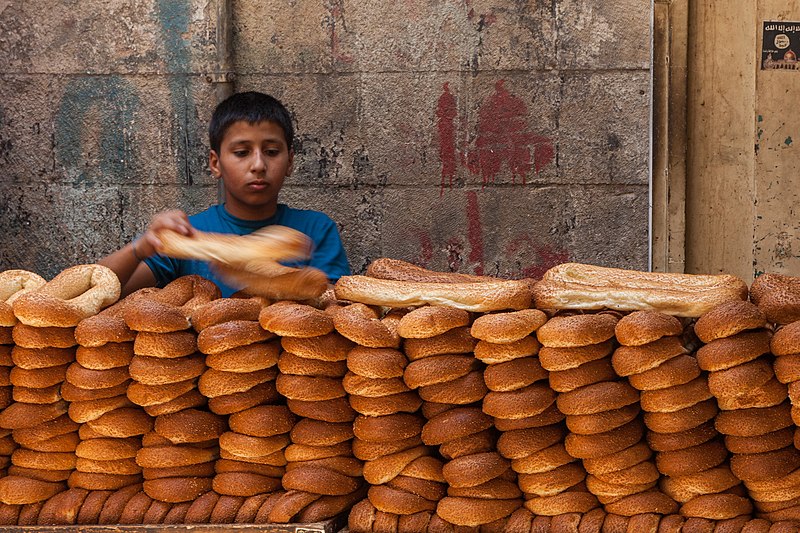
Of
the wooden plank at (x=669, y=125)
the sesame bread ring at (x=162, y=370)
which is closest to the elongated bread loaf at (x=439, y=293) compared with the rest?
the sesame bread ring at (x=162, y=370)

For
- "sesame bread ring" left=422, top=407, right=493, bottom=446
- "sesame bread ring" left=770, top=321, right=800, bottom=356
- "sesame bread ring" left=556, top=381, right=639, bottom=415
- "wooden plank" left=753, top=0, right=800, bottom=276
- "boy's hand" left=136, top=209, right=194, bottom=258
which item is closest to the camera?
"sesame bread ring" left=770, top=321, right=800, bottom=356

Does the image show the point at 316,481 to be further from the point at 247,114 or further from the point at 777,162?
the point at 777,162

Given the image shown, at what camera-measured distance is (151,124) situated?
4.45 meters

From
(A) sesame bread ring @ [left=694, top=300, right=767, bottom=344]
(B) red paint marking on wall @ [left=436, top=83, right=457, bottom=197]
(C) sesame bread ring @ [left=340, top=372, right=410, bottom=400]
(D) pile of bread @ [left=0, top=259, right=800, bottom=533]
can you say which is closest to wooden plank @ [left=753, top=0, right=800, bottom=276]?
(B) red paint marking on wall @ [left=436, top=83, right=457, bottom=197]

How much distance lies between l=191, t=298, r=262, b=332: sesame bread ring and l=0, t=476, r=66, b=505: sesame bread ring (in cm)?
59

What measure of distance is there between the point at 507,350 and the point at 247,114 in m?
1.48

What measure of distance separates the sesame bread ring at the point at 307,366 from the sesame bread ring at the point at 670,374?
724 millimetres

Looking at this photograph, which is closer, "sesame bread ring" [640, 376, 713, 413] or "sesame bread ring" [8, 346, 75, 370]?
"sesame bread ring" [640, 376, 713, 413]

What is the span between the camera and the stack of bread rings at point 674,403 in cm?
206

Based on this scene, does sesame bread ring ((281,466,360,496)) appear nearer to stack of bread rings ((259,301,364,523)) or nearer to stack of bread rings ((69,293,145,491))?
stack of bread rings ((259,301,364,523))

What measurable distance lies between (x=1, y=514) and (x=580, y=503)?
148 cm

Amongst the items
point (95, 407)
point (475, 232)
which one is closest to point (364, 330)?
point (95, 407)

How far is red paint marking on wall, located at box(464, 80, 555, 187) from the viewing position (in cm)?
438

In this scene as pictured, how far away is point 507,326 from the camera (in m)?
2.11
